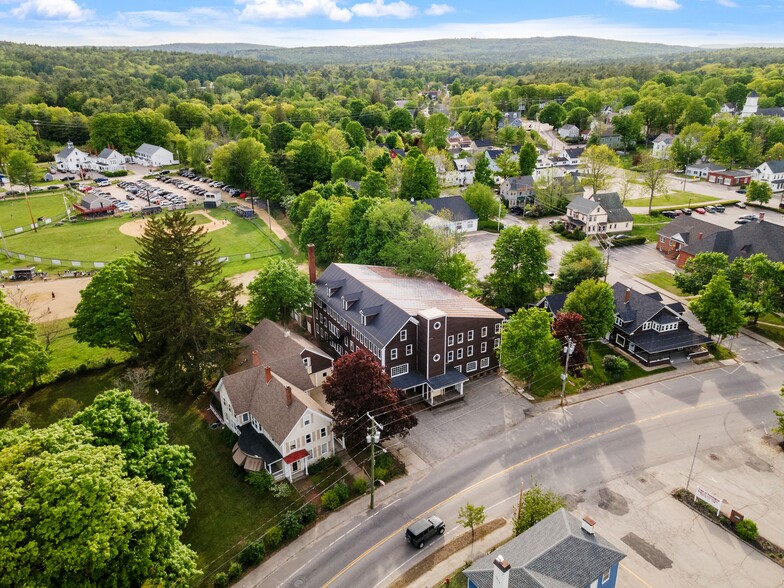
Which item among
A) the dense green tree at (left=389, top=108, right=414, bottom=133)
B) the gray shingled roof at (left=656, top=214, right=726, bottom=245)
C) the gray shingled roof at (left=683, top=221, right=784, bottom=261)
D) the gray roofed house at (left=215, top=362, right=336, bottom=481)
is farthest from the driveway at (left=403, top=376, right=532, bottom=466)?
the dense green tree at (left=389, top=108, right=414, bottom=133)

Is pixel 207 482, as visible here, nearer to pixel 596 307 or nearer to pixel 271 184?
pixel 596 307

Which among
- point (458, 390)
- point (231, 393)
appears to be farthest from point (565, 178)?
point (231, 393)

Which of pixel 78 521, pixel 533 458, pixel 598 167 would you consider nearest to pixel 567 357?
pixel 533 458

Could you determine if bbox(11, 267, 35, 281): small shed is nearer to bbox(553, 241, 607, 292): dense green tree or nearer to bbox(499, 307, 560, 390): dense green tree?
bbox(499, 307, 560, 390): dense green tree

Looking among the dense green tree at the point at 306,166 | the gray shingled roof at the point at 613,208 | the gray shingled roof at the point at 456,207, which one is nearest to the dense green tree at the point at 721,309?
the gray shingled roof at the point at 613,208

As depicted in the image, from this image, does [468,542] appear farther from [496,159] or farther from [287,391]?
[496,159]

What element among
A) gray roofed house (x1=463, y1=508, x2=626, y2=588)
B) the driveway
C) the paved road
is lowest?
the paved road
